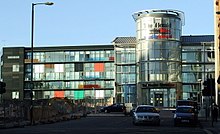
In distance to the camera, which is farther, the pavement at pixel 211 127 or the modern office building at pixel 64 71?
the modern office building at pixel 64 71

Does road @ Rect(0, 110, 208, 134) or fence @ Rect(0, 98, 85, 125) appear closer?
road @ Rect(0, 110, 208, 134)

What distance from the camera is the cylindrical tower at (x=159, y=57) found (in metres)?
97.3

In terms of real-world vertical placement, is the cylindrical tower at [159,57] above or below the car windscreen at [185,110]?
above

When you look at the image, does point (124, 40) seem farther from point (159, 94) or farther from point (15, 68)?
point (15, 68)

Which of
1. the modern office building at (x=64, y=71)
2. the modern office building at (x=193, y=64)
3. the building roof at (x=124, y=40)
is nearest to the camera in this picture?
the modern office building at (x=193, y=64)

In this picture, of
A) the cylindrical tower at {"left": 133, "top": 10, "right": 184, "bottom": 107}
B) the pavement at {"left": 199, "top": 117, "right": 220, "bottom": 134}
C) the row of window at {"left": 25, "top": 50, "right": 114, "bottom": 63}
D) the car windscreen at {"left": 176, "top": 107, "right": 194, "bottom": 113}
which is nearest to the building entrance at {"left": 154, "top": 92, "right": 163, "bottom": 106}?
the cylindrical tower at {"left": 133, "top": 10, "right": 184, "bottom": 107}

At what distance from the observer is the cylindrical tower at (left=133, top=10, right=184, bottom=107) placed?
3831 inches

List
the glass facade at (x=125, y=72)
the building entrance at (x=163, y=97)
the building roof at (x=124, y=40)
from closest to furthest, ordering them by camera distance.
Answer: the building entrance at (x=163, y=97), the glass facade at (x=125, y=72), the building roof at (x=124, y=40)

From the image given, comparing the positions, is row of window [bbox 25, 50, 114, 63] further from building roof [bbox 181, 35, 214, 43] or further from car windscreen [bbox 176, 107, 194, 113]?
car windscreen [bbox 176, 107, 194, 113]

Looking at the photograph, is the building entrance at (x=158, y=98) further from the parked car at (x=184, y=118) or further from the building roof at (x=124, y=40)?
the parked car at (x=184, y=118)

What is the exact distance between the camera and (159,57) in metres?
97.9

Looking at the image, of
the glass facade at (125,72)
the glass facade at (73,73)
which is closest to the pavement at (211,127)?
the glass facade at (125,72)

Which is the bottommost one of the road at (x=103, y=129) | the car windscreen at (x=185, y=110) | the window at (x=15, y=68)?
the road at (x=103, y=129)

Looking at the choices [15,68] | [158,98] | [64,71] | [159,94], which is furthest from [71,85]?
[159,94]
